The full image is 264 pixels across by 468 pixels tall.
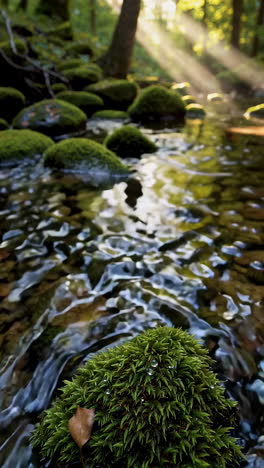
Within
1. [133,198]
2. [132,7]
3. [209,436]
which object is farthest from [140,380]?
[132,7]

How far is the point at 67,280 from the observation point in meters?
3.25

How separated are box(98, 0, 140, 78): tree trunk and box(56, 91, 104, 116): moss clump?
3.59m

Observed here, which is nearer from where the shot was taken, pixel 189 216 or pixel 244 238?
pixel 244 238

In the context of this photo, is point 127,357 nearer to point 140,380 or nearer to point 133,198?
point 140,380

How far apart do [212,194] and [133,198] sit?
4.10 feet

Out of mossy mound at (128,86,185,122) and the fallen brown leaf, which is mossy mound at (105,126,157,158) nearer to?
mossy mound at (128,86,185,122)

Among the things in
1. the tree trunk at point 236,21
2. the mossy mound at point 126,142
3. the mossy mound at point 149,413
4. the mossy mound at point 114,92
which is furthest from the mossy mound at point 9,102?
the tree trunk at point 236,21

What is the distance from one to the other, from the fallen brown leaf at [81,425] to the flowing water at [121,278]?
35 cm

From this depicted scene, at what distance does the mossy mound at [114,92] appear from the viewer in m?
12.7

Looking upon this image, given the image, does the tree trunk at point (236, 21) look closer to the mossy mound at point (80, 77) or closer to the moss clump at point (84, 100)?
the mossy mound at point (80, 77)

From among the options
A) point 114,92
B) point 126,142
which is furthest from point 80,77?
point 126,142

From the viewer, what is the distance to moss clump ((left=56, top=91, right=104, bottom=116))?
11625 millimetres

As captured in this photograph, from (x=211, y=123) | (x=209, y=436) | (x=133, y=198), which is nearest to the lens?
(x=209, y=436)

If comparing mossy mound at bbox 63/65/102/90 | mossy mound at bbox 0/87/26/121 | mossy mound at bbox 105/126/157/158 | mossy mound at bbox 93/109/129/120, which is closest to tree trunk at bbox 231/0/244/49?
mossy mound at bbox 63/65/102/90
